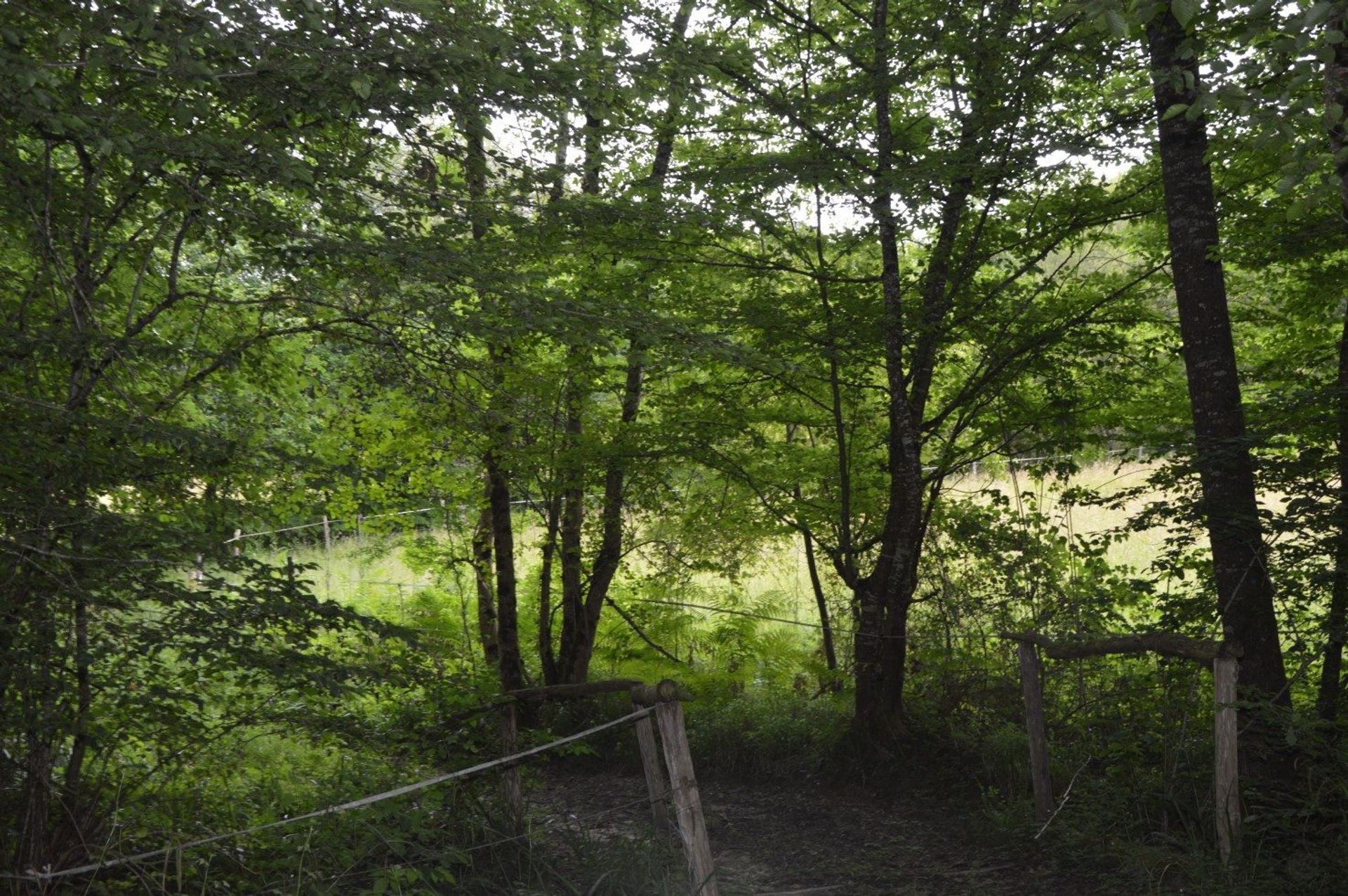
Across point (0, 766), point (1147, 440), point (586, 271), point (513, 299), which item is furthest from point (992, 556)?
point (0, 766)

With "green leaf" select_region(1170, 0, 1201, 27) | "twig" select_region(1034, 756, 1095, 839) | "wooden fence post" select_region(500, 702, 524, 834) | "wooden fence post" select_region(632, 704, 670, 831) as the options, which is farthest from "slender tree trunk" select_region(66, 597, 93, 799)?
"twig" select_region(1034, 756, 1095, 839)

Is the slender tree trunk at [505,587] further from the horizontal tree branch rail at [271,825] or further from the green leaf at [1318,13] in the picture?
the green leaf at [1318,13]

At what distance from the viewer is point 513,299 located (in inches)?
208

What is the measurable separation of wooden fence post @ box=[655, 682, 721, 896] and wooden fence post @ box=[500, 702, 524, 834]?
152 cm

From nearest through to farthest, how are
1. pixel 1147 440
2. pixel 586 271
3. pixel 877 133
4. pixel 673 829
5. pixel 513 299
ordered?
pixel 513 299
pixel 673 829
pixel 1147 440
pixel 877 133
pixel 586 271

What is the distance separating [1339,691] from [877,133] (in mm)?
5032

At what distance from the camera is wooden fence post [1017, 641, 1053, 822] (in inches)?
258

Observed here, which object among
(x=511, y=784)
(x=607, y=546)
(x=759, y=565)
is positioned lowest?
(x=511, y=784)

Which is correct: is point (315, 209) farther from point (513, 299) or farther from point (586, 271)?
point (586, 271)

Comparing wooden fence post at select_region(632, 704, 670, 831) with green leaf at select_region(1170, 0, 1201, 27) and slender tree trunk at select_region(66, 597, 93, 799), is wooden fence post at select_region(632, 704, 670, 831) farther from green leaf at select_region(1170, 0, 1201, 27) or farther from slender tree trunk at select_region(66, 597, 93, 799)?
green leaf at select_region(1170, 0, 1201, 27)

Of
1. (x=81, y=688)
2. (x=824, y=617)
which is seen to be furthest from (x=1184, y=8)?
(x=824, y=617)

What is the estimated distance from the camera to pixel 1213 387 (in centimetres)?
616

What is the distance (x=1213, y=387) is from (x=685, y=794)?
392cm

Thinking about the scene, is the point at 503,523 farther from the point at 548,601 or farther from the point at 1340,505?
the point at 1340,505
